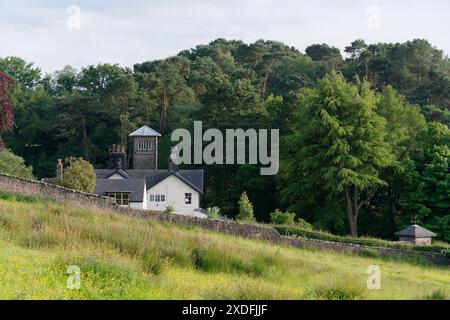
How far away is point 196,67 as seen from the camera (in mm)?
81375

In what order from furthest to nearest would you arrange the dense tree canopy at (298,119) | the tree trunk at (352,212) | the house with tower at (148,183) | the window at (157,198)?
the window at (157,198) → the house with tower at (148,183) → the tree trunk at (352,212) → the dense tree canopy at (298,119)

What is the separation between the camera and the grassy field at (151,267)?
41.8 feet

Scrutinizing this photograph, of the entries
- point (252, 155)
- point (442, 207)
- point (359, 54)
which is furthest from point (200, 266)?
point (359, 54)

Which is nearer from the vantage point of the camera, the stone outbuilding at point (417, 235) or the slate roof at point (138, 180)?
the stone outbuilding at point (417, 235)

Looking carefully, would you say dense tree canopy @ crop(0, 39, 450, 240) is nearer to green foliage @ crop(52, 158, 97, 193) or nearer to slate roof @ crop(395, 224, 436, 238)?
slate roof @ crop(395, 224, 436, 238)

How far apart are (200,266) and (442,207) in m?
28.6

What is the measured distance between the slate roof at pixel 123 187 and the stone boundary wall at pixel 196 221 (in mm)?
19260

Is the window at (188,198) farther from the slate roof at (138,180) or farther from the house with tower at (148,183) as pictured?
the slate roof at (138,180)

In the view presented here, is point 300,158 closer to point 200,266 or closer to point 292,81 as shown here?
point 292,81

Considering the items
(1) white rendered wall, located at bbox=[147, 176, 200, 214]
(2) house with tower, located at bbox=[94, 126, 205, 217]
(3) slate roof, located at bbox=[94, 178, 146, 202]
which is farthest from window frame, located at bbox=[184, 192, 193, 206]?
(3) slate roof, located at bbox=[94, 178, 146, 202]

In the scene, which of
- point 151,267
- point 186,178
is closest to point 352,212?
point 186,178

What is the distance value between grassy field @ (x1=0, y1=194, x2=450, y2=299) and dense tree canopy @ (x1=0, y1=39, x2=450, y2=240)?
17.4 metres

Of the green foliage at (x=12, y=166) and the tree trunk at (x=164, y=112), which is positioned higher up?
the tree trunk at (x=164, y=112)

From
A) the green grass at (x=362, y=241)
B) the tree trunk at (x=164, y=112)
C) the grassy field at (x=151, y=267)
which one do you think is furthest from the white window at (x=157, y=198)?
the grassy field at (x=151, y=267)
